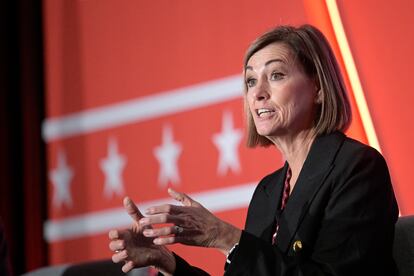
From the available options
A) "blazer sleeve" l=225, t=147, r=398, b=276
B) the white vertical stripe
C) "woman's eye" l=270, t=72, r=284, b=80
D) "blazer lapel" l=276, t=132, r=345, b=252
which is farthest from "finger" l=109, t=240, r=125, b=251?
the white vertical stripe

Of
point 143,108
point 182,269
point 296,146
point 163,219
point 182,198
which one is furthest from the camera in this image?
point 143,108

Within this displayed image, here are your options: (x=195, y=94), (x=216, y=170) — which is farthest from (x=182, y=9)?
(x=216, y=170)

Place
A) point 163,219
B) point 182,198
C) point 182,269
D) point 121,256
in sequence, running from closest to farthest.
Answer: point 163,219
point 182,198
point 121,256
point 182,269

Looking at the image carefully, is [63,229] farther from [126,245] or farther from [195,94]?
[126,245]

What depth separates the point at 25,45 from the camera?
3656 mm

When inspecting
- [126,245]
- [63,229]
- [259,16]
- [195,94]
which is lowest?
[63,229]

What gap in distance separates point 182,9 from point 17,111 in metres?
1.15

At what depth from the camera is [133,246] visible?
6.06 feet

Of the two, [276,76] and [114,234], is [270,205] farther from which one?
[114,234]

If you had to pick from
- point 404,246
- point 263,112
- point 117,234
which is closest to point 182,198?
point 117,234

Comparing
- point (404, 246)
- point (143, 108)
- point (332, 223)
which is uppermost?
point (143, 108)

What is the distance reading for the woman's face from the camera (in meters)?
2.03

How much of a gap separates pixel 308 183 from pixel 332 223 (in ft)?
0.59

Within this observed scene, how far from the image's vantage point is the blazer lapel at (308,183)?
187cm
